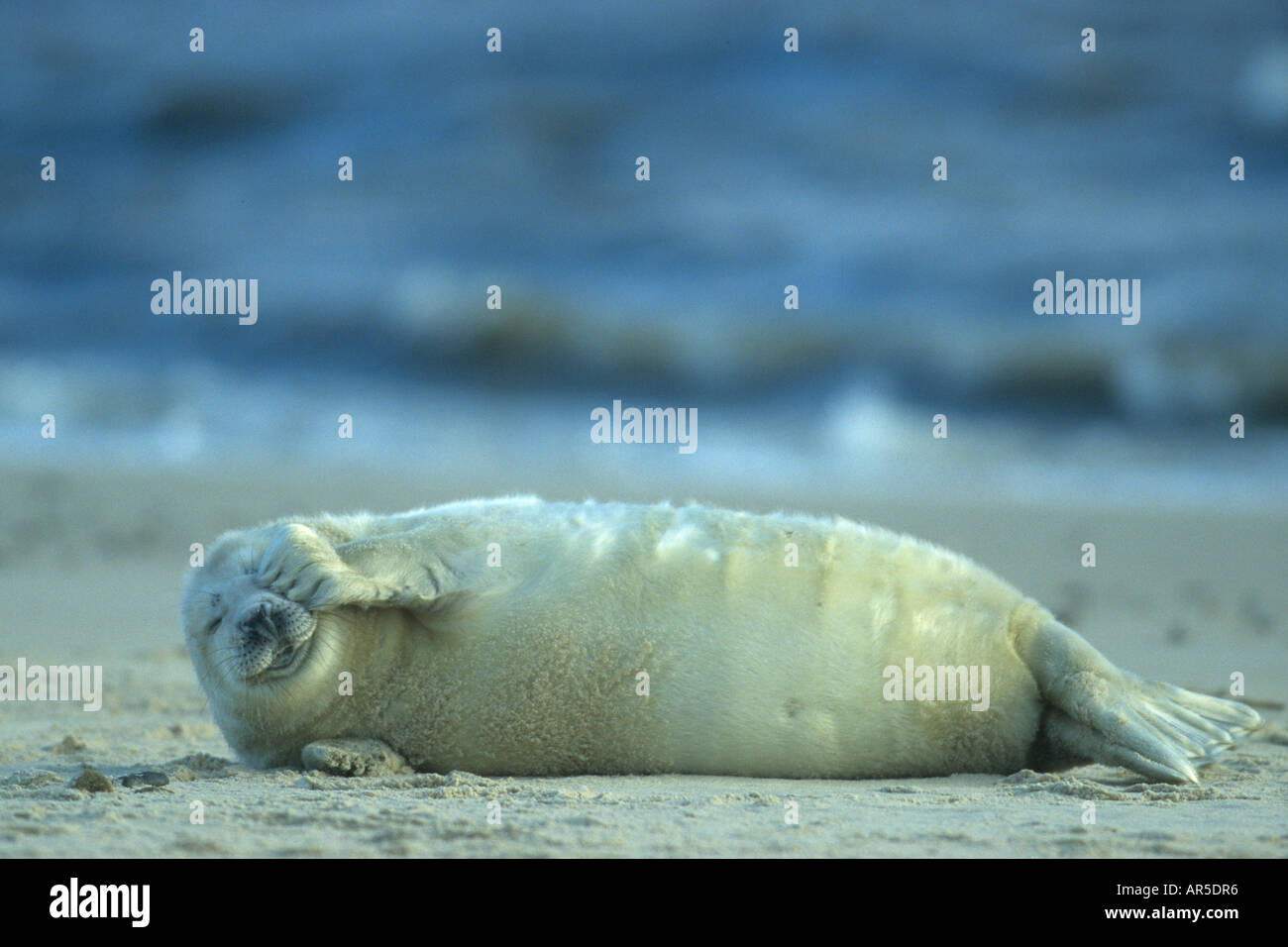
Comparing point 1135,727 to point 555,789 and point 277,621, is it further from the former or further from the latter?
point 277,621

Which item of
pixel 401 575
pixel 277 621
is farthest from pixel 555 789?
pixel 277 621

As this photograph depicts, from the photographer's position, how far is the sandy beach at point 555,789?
328cm

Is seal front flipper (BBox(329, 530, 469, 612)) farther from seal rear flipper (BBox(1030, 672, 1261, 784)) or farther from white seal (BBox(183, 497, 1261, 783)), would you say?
seal rear flipper (BBox(1030, 672, 1261, 784))

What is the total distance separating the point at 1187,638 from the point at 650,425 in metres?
9.73

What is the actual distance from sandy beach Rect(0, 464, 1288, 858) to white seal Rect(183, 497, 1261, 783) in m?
0.13

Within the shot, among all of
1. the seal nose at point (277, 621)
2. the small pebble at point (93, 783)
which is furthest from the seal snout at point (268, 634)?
the small pebble at point (93, 783)

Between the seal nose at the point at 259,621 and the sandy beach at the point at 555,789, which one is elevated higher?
the seal nose at the point at 259,621

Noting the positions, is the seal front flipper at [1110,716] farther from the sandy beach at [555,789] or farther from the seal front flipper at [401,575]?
the seal front flipper at [401,575]

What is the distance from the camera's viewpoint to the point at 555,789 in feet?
13.0

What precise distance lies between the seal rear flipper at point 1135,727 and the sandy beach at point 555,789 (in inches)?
4.0

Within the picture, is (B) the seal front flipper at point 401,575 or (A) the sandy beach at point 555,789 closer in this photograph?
(A) the sandy beach at point 555,789

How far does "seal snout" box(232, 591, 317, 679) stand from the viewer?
4246mm

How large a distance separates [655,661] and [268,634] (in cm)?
113
